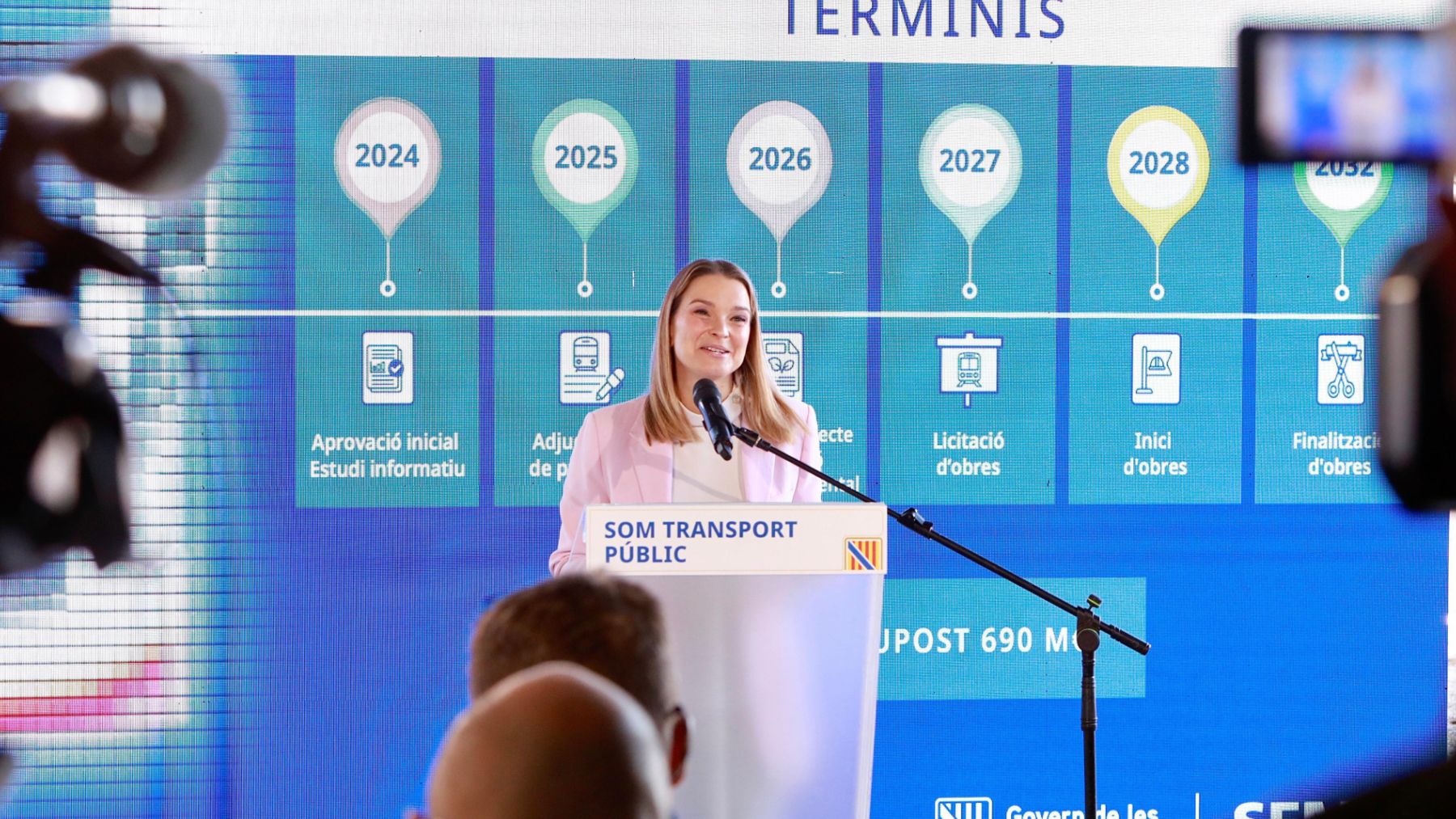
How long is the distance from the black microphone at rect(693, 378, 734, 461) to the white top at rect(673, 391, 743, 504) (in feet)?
2.51

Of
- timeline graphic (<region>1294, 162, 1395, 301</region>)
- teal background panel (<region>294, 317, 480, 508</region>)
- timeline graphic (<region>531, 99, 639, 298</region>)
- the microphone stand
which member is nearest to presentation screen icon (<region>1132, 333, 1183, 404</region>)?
timeline graphic (<region>1294, 162, 1395, 301</region>)

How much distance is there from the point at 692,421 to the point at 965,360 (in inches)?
36.2

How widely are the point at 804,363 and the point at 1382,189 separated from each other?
1.83 metres

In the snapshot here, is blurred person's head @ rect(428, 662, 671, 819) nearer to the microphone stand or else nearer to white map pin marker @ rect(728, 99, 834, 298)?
the microphone stand

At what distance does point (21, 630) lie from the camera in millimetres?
3559

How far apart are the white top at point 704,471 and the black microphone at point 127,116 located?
8.59 feet

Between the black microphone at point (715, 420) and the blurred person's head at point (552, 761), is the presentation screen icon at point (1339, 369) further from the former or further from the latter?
the blurred person's head at point (552, 761)

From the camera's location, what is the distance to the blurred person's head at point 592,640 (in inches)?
35.3

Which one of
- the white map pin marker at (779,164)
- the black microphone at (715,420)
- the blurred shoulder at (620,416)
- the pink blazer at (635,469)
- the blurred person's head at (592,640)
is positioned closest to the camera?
the blurred person's head at (592,640)

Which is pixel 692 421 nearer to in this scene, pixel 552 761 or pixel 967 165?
pixel 967 165

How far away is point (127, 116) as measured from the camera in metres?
0.56

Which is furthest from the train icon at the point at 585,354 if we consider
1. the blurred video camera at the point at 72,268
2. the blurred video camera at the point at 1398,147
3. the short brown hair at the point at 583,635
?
the blurred video camera at the point at 1398,147

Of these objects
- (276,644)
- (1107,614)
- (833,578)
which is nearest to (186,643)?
(276,644)

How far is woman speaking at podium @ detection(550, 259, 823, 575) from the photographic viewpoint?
3215 mm
